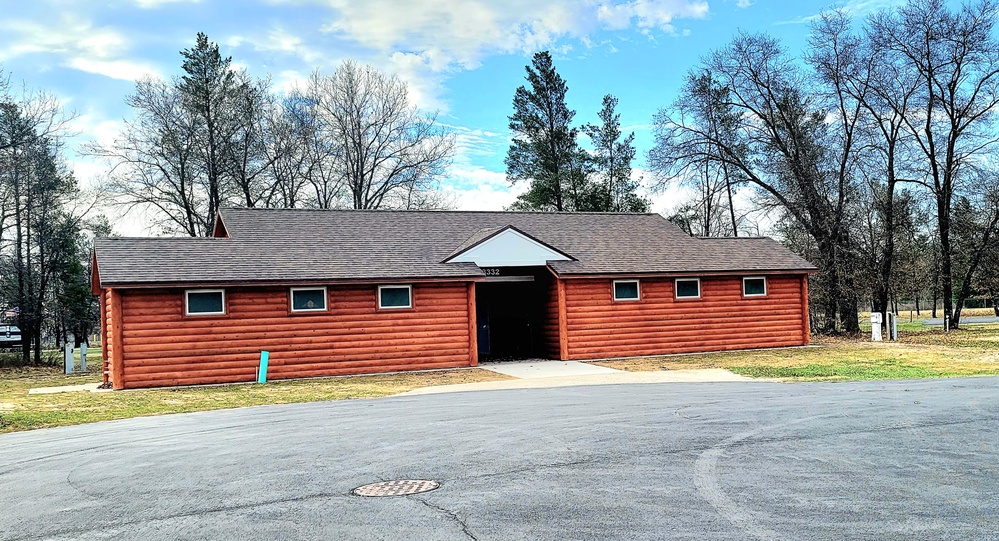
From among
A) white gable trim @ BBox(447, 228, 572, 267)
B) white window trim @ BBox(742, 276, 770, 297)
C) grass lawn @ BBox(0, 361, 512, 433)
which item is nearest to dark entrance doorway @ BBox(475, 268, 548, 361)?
white gable trim @ BBox(447, 228, 572, 267)

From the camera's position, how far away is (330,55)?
35.0 m

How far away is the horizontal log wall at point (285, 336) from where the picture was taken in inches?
665

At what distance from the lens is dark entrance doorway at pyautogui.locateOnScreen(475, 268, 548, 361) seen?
2225cm

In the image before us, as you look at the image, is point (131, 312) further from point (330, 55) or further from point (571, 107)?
point (571, 107)

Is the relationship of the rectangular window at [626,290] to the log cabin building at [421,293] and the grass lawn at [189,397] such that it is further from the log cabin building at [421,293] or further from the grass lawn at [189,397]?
the grass lawn at [189,397]

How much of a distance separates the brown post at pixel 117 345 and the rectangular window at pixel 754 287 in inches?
630

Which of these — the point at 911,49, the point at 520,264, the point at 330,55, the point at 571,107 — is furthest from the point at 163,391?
the point at 571,107

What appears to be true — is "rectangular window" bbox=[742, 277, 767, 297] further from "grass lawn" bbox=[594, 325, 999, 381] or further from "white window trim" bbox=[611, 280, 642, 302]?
"white window trim" bbox=[611, 280, 642, 302]

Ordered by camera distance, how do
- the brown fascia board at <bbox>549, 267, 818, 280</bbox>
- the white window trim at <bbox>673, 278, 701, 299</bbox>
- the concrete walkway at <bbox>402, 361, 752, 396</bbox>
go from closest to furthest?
the concrete walkway at <bbox>402, 361, 752, 396</bbox>
the brown fascia board at <bbox>549, 267, 818, 280</bbox>
the white window trim at <bbox>673, 278, 701, 299</bbox>

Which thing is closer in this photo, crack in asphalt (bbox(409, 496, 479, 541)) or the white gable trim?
crack in asphalt (bbox(409, 496, 479, 541))

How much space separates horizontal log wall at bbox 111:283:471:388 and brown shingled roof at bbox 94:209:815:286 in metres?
0.50

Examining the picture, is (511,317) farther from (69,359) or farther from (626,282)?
(69,359)

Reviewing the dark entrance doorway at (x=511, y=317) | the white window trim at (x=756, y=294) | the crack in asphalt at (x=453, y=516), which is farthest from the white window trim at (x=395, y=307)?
the crack in asphalt at (x=453, y=516)

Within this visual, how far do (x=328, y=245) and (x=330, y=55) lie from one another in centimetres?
1739
